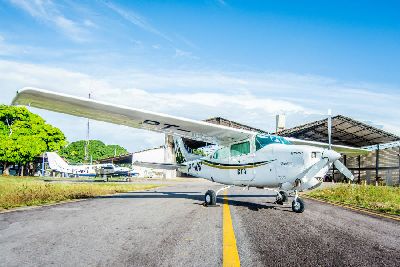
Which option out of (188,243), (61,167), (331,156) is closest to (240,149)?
(331,156)

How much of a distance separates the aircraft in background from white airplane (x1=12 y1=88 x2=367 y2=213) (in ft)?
94.0

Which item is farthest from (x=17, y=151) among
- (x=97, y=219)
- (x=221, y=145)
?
(x=97, y=219)

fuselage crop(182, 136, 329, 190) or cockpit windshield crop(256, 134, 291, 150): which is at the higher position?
cockpit windshield crop(256, 134, 291, 150)

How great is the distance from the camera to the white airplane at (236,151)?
857cm

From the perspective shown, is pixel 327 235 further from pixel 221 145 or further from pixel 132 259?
pixel 221 145

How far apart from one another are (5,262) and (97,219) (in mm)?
3202

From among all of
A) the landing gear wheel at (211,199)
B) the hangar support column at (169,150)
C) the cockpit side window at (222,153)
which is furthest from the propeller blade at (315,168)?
the hangar support column at (169,150)

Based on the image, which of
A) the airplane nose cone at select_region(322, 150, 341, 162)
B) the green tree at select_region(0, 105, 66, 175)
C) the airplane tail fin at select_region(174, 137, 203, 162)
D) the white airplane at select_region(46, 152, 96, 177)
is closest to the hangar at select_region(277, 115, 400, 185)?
the airplane tail fin at select_region(174, 137, 203, 162)

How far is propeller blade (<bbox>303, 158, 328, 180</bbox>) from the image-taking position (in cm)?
845

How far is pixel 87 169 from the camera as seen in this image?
45062mm

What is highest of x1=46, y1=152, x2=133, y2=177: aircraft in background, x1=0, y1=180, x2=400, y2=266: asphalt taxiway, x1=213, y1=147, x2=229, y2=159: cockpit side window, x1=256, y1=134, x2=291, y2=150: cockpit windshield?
x1=256, y1=134, x2=291, y2=150: cockpit windshield

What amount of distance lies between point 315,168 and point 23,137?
1824 inches

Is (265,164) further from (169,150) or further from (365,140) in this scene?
(169,150)

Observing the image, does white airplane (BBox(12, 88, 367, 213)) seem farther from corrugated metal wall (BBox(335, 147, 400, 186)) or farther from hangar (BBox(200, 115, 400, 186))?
corrugated metal wall (BBox(335, 147, 400, 186))
